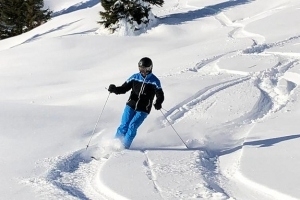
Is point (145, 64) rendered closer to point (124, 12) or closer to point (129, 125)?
point (129, 125)

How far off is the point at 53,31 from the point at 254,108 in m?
16.0

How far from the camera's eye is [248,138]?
23.6ft

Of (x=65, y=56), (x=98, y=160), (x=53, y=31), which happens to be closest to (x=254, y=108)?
(x=98, y=160)

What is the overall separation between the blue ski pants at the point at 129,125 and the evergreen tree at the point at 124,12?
12.0 metres

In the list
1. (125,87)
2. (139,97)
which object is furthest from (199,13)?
(139,97)

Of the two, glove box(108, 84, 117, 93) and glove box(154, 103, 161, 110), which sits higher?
glove box(108, 84, 117, 93)

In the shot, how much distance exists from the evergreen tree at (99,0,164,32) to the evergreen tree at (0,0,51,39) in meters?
10.7

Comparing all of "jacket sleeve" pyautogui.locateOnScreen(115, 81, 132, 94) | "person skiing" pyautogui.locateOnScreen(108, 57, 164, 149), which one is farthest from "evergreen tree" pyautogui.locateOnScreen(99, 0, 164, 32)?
"person skiing" pyautogui.locateOnScreen(108, 57, 164, 149)

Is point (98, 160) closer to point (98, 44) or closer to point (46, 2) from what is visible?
point (98, 44)

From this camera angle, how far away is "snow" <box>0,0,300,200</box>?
536 centimetres

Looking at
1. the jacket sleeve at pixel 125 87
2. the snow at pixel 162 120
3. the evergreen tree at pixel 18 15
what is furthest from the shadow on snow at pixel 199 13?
the jacket sleeve at pixel 125 87

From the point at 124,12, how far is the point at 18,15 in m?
11.9

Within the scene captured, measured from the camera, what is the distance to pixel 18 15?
28.4 meters

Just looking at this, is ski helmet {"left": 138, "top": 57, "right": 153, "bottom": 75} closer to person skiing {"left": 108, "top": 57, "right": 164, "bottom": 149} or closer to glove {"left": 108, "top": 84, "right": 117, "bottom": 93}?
person skiing {"left": 108, "top": 57, "right": 164, "bottom": 149}
